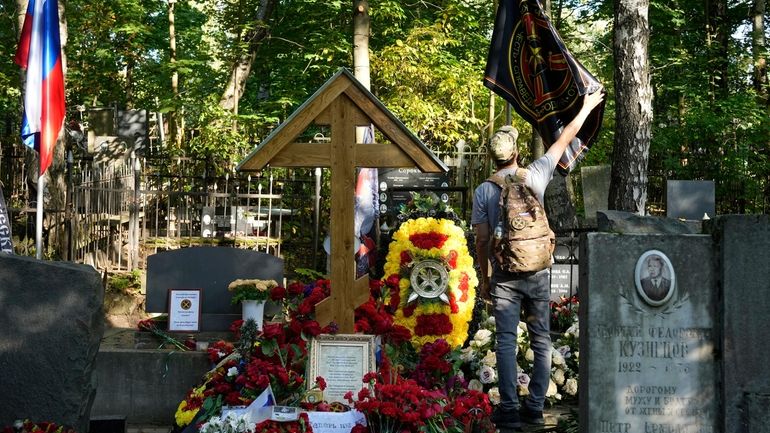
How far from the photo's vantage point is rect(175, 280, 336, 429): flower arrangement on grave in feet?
19.5

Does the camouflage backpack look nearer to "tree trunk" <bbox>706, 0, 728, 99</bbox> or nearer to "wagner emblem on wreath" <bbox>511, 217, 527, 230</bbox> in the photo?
"wagner emblem on wreath" <bbox>511, 217, 527, 230</bbox>

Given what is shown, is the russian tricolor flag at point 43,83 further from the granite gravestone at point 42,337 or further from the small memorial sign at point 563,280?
the small memorial sign at point 563,280

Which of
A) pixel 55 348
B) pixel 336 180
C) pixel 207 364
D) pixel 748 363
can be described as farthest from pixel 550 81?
pixel 55 348

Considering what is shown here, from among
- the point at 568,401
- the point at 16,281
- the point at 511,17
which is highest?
the point at 511,17

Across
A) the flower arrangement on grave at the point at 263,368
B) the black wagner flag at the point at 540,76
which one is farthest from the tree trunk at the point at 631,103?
the flower arrangement on grave at the point at 263,368

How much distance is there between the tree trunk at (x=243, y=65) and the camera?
19891 millimetres

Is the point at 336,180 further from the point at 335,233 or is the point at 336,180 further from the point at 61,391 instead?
the point at 61,391

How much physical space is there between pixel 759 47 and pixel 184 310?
631 inches

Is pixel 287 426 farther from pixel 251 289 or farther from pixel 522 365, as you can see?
pixel 522 365

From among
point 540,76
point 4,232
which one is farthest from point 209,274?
point 540,76

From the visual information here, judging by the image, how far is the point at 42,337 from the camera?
4.89m

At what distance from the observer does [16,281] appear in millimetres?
4902

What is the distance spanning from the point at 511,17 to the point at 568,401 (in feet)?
10.9

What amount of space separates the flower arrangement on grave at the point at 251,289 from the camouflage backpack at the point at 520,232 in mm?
2438
